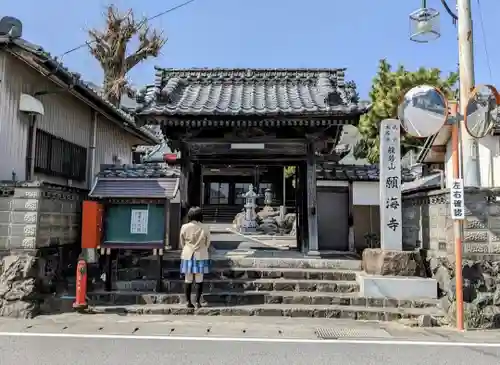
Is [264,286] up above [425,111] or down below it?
below

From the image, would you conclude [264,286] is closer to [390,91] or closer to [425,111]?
[425,111]

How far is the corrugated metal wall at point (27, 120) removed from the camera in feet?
34.0

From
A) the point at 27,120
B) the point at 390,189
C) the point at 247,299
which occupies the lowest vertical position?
the point at 247,299

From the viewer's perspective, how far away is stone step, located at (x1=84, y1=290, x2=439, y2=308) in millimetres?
9258

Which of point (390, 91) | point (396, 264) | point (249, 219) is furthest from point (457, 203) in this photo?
point (249, 219)

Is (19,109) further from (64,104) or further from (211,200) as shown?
(211,200)

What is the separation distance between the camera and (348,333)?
7.55 meters

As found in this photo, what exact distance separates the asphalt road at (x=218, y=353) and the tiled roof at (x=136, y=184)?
162 inches

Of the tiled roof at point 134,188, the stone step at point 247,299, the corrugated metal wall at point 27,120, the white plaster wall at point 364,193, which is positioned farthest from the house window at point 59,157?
the white plaster wall at point 364,193

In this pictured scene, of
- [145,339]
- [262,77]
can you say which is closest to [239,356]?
[145,339]

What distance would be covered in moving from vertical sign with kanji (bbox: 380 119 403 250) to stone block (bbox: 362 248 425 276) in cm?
31

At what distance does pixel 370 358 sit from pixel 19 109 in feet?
32.1

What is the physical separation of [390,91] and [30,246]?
69.3ft

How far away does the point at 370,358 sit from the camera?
19.8 ft
